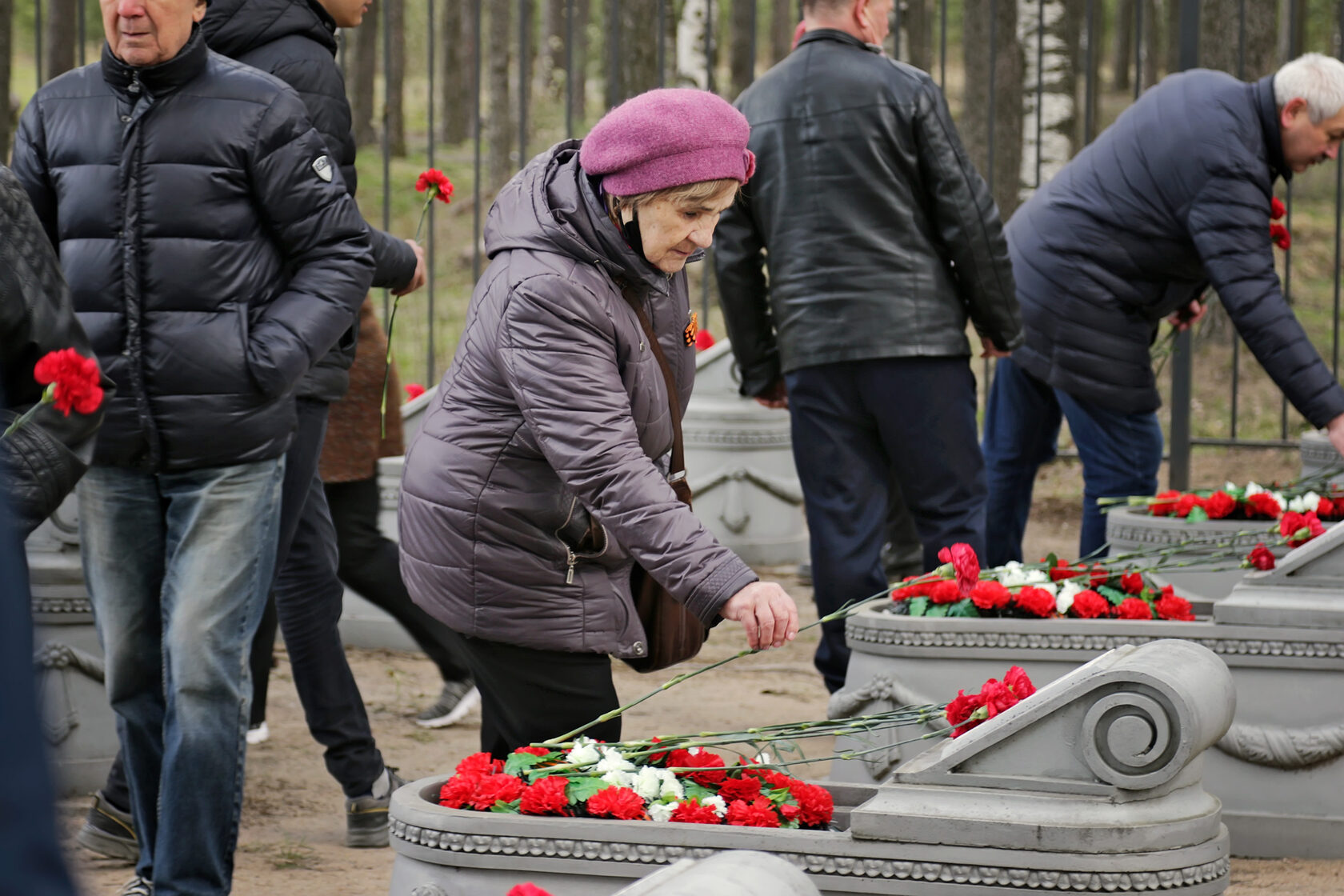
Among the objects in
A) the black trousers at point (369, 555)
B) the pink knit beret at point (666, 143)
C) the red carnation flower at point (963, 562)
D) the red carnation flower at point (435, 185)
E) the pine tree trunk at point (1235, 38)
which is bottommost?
the black trousers at point (369, 555)

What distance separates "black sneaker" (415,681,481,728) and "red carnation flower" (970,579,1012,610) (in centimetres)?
174

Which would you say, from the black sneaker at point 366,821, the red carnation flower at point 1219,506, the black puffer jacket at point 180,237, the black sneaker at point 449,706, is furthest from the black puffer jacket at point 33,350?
the red carnation flower at point 1219,506

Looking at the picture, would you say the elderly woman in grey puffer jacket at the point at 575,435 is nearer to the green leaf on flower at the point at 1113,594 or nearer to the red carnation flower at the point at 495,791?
the red carnation flower at the point at 495,791

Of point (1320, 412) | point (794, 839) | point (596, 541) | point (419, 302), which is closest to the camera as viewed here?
point (794, 839)

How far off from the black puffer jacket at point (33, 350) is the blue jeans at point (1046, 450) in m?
3.17

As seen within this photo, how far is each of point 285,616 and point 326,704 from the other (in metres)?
0.23

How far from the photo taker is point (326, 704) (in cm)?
385

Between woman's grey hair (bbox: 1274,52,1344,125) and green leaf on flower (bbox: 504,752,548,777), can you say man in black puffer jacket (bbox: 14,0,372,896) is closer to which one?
green leaf on flower (bbox: 504,752,548,777)

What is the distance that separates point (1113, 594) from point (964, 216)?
101cm

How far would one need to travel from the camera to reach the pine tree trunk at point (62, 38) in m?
9.12

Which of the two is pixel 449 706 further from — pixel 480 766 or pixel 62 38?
pixel 62 38

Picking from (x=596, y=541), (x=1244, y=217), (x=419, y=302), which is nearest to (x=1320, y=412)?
(x=1244, y=217)

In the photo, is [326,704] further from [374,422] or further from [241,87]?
[241,87]

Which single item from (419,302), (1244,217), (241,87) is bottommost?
(419,302)
